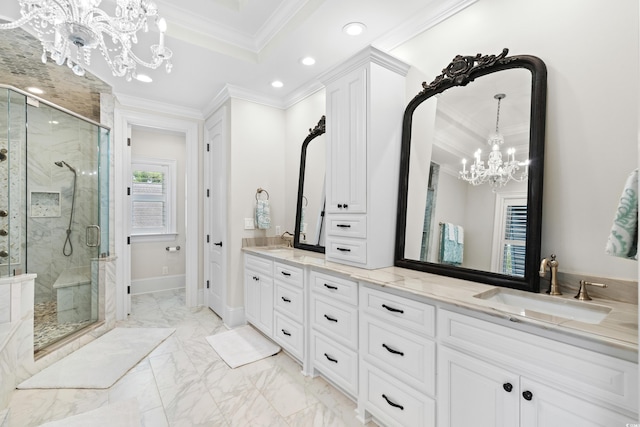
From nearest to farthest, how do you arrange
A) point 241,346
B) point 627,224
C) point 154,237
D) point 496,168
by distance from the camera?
point 627,224
point 496,168
point 241,346
point 154,237

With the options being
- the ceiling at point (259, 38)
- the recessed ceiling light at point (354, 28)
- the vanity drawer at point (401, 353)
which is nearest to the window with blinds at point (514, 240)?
the vanity drawer at point (401, 353)

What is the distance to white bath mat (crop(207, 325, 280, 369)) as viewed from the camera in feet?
8.59

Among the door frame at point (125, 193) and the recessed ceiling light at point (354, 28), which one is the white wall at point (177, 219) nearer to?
the door frame at point (125, 193)

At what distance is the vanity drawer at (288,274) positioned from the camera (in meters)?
2.42

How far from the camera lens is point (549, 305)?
1439 mm

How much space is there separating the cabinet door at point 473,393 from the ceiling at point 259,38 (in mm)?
2082

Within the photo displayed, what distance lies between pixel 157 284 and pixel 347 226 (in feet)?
12.4

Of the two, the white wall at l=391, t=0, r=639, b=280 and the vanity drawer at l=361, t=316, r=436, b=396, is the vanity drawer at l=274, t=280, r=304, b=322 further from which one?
the white wall at l=391, t=0, r=639, b=280

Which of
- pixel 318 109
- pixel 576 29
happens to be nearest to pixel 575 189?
pixel 576 29

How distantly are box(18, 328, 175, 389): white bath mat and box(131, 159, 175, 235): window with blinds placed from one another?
6.15ft

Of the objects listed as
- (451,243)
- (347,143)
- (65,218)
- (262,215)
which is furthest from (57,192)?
(451,243)

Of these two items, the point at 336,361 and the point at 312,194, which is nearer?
the point at 336,361

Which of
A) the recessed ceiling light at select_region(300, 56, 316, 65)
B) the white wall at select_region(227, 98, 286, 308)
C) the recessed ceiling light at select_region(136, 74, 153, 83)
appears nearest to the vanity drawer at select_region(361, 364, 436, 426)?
the white wall at select_region(227, 98, 286, 308)

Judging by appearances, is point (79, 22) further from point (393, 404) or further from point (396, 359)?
point (393, 404)
